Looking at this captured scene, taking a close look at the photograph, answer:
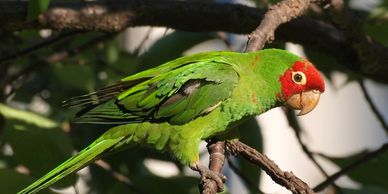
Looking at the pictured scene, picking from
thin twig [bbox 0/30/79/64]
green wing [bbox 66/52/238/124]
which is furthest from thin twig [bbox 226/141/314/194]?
thin twig [bbox 0/30/79/64]

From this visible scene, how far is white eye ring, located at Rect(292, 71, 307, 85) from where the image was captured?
1.75 meters

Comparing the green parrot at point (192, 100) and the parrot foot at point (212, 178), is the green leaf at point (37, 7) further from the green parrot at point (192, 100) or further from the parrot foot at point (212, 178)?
the parrot foot at point (212, 178)

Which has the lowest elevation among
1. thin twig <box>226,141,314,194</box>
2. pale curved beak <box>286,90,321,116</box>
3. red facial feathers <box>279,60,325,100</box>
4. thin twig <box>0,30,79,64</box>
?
thin twig <box>226,141,314,194</box>

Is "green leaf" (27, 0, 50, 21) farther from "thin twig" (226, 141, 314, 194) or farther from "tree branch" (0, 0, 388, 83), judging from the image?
"thin twig" (226, 141, 314, 194)

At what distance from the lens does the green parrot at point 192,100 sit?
5.73ft

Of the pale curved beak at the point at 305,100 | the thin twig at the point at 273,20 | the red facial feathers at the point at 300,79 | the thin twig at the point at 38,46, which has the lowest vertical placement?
the pale curved beak at the point at 305,100

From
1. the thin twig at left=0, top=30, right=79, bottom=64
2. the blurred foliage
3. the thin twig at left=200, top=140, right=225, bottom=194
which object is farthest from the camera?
the thin twig at left=0, top=30, right=79, bottom=64

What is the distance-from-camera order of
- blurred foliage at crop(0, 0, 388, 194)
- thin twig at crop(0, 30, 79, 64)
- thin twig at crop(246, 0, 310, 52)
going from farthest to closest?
thin twig at crop(0, 30, 79, 64), blurred foliage at crop(0, 0, 388, 194), thin twig at crop(246, 0, 310, 52)

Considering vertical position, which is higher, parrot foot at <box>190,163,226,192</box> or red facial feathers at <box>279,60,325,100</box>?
red facial feathers at <box>279,60,325,100</box>

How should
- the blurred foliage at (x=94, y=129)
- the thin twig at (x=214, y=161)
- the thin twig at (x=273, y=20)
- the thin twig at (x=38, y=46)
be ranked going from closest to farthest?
the thin twig at (x=214, y=161), the thin twig at (x=273, y=20), the blurred foliage at (x=94, y=129), the thin twig at (x=38, y=46)

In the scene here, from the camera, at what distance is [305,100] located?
178cm

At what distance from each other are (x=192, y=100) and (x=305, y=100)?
273 millimetres

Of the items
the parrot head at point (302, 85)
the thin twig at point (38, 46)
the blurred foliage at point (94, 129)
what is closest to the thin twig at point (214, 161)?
the parrot head at point (302, 85)

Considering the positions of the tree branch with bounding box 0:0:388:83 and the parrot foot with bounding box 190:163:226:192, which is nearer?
the parrot foot with bounding box 190:163:226:192
